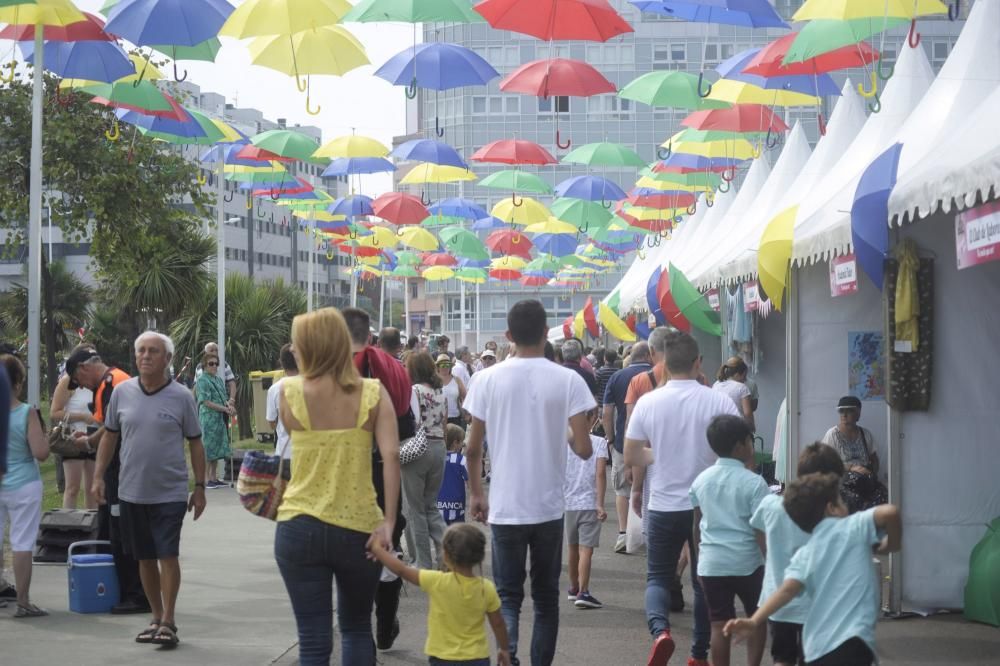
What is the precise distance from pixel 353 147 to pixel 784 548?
1884 cm

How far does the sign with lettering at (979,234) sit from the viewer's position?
313 inches

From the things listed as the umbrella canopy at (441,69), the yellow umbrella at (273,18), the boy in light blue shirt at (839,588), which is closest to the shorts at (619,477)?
the yellow umbrella at (273,18)

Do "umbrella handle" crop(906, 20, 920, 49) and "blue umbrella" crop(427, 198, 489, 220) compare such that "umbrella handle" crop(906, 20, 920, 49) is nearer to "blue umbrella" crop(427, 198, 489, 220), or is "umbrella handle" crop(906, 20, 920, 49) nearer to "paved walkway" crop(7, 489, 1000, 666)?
"paved walkway" crop(7, 489, 1000, 666)

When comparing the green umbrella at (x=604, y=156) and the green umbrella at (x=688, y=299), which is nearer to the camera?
the green umbrella at (x=688, y=299)

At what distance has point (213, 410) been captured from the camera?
19594 millimetres

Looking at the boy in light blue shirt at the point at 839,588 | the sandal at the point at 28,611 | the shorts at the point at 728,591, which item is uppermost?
the boy in light blue shirt at the point at 839,588

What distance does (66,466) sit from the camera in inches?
514

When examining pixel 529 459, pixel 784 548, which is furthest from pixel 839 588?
pixel 529 459

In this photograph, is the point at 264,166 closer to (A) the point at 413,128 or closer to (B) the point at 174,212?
(B) the point at 174,212

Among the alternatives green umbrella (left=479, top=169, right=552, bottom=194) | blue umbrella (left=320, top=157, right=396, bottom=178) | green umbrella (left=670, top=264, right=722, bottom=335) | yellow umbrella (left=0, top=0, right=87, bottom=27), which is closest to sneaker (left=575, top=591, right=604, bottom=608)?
yellow umbrella (left=0, top=0, right=87, bottom=27)

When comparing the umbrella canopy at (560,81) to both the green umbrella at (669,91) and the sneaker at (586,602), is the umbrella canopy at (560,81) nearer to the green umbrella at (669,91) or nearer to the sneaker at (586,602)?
the green umbrella at (669,91)

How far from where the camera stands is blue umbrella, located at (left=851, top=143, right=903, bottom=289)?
31.1 feet

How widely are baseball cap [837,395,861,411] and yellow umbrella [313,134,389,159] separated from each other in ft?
43.2

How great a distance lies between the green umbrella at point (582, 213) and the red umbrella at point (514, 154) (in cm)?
638
